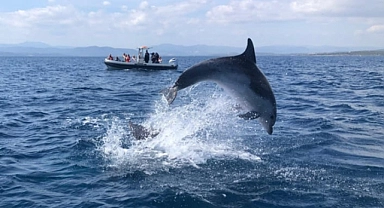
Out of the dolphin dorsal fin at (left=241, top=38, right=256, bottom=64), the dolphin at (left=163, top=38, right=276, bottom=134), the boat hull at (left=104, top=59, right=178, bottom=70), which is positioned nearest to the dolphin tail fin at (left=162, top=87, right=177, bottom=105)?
the dolphin at (left=163, top=38, right=276, bottom=134)

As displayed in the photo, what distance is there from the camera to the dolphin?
10.7m

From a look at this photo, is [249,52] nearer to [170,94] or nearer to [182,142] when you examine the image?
[170,94]

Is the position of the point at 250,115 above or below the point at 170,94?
below

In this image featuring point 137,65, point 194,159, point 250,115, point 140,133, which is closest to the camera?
point 250,115

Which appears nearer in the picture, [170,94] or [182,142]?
[170,94]

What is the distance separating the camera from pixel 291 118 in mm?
20906

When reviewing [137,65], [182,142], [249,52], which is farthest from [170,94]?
[137,65]

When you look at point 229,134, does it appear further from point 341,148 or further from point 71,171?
point 71,171

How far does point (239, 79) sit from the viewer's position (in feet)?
35.6

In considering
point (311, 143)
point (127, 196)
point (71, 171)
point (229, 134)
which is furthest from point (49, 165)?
point (311, 143)

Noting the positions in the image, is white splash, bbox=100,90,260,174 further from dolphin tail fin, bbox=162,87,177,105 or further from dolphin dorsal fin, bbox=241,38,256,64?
dolphin tail fin, bbox=162,87,177,105

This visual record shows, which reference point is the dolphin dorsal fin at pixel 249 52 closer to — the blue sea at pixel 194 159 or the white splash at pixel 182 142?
the blue sea at pixel 194 159

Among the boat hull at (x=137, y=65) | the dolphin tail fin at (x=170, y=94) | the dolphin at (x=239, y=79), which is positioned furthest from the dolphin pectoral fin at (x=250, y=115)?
the boat hull at (x=137, y=65)

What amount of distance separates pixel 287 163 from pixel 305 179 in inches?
61.4
